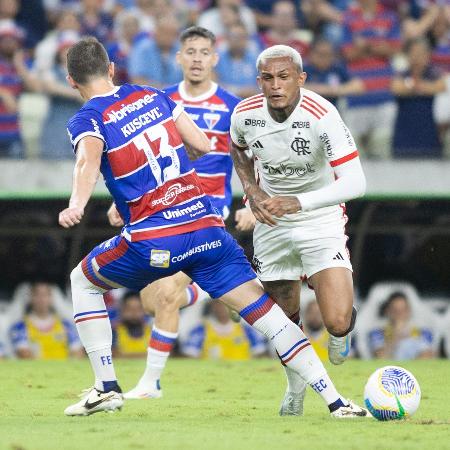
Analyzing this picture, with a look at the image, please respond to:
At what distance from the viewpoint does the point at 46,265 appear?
15.4 metres

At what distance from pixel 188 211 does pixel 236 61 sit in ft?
27.4

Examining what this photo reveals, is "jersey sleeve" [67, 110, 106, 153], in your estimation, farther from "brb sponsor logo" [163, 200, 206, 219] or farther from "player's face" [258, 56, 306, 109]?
"player's face" [258, 56, 306, 109]

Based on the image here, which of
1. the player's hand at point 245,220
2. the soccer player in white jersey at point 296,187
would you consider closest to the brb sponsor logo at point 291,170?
the soccer player in white jersey at point 296,187

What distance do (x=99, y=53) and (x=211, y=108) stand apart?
3.08 meters

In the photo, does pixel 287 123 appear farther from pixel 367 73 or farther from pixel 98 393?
pixel 367 73

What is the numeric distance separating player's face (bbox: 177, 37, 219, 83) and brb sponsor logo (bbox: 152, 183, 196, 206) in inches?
121

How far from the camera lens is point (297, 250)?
27.8ft

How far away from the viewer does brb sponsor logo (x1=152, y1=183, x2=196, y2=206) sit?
25.2 feet

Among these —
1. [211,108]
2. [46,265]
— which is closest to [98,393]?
[211,108]

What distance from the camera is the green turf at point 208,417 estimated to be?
6746mm

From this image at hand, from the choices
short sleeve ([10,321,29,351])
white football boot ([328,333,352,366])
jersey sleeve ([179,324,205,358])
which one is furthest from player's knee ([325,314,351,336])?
short sleeve ([10,321,29,351])

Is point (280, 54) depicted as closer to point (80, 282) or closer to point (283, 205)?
point (283, 205)

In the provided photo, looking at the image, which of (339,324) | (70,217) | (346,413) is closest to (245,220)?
(339,324)

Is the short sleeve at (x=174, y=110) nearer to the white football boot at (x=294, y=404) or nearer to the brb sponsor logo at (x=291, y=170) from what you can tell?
the brb sponsor logo at (x=291, y=170)
